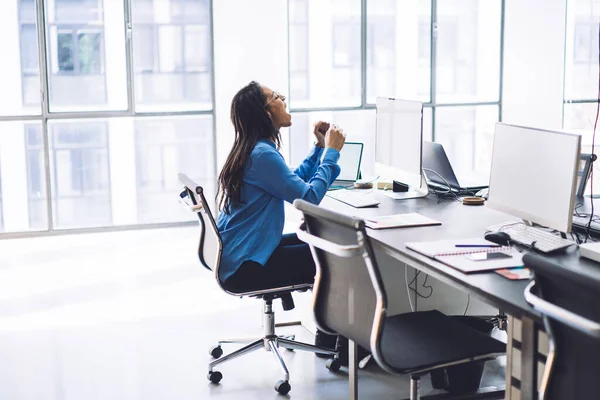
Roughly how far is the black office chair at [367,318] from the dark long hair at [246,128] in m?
0.72

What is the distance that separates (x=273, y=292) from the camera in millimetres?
3500

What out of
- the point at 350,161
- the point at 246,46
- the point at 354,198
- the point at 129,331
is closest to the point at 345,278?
the point at 354,198

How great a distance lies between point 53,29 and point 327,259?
179 inches

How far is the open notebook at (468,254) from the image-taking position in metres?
2.61

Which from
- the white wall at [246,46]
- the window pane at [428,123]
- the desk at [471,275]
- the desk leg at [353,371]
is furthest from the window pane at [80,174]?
the desk leg at [353,371]

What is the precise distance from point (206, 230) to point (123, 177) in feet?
12.1

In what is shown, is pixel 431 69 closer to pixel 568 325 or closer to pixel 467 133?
pixel 467 133

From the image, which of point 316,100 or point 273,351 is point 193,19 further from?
point 273,351

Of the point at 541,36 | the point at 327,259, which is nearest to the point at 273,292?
the point at 327,259

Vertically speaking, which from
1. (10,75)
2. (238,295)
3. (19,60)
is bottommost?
(238,295)

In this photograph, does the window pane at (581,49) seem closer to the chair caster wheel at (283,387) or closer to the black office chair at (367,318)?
the chair caster wheel at (283,387)

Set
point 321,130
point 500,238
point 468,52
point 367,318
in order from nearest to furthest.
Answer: point 367,318 < point 500,238 < point 321,130 < point 468,52

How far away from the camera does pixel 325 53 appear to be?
24.1 ft

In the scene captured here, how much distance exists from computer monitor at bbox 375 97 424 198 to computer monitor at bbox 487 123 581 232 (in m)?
0.61
